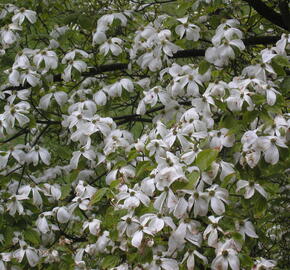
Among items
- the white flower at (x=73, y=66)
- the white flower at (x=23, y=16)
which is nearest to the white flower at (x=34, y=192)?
the white flower at (x=73, y=66)

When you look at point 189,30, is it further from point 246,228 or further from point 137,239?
point 137,239

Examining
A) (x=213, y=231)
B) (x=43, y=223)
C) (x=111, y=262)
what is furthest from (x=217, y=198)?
(x=43, y=223)

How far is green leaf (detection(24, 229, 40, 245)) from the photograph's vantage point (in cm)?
331

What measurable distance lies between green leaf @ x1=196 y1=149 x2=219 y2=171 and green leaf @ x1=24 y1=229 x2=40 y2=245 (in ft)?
4.64

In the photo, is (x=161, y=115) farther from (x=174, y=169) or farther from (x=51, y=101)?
(x=174, y=169)

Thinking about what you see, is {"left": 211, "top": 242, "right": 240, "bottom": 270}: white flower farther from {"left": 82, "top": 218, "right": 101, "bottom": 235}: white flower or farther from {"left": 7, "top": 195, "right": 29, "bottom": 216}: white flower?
{"left": 7, "top": 195, "right": 29, "bottom": 216}: white flower

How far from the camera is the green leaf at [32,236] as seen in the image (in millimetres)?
3309

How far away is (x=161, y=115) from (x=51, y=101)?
0.71 meters

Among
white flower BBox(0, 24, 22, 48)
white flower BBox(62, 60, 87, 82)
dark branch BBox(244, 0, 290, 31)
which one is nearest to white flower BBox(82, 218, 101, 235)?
white flower BBox(62, 60, 87, 82)

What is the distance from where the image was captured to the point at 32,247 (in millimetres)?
3412

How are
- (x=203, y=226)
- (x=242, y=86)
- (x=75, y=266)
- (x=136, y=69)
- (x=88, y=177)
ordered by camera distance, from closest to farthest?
1. (x=203, y=226)
2. (x=242, y=86)
3. (x=75, y=266)
4. (x=88, y=177)
5. (x=136, y=69)

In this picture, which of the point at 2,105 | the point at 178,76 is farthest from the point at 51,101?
the point at 178,76

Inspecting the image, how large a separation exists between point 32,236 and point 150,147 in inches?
42.3

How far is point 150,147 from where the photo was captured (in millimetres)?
2633
